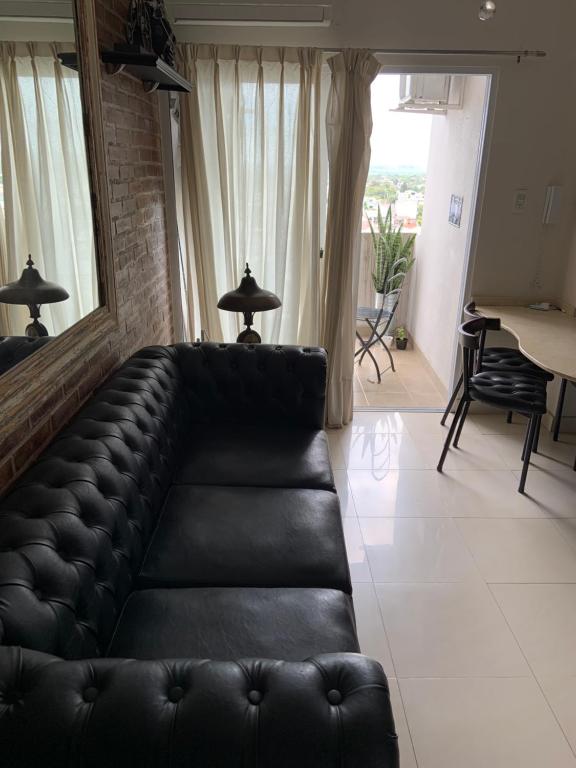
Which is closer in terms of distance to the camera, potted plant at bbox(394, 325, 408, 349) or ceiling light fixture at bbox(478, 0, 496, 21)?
ceiling light fixture at bbox(478, 0, 496, 21)

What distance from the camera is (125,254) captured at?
2650 mm

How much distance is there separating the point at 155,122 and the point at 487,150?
2.02 meters

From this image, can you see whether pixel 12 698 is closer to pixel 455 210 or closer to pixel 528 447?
pixel 528 447

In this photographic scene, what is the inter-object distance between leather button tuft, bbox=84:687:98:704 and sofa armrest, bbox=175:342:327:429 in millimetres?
1797

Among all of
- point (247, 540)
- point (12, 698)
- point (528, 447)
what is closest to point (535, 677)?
point (247, 540)

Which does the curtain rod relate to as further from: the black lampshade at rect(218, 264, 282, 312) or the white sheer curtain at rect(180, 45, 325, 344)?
the black lampshade at rect(218, 264, 282, 312)

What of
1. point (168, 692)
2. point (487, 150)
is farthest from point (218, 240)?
point (168, 692)

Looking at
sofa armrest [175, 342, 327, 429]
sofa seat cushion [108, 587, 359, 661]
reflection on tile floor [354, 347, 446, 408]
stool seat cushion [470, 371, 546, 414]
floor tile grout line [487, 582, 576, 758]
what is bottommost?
floor tile grout line [487, 582, 576, 758]

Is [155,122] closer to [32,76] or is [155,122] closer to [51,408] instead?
[32,76]

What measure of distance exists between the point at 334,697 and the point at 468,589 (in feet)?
5.10

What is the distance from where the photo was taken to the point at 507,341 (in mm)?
3980

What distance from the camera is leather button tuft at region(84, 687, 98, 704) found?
1.01 meters

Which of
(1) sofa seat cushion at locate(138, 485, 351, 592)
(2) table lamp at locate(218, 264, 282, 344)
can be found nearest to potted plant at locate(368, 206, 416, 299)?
(2) table lamp at locate(218, 264, 282, 344)

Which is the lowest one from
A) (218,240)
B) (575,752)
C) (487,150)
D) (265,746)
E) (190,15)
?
(575,752)
